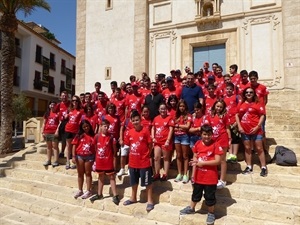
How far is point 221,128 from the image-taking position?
5.09 meters

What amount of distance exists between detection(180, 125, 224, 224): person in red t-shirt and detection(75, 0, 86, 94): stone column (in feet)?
42.9

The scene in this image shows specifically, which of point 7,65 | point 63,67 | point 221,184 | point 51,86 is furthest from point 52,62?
point 221,184

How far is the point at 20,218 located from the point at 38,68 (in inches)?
1239

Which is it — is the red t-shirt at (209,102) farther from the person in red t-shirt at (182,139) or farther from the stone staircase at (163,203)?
the stone staircase at (163,203)

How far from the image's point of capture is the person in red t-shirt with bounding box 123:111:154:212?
16.3ft

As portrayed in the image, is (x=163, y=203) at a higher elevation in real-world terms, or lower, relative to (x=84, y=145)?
lower

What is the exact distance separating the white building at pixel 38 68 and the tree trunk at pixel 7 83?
2020cm

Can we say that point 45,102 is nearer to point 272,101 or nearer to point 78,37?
point 78,37

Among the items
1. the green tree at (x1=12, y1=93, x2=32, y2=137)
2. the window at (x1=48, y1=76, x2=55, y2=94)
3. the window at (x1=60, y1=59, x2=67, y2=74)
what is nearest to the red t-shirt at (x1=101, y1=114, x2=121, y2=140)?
the green tree at (x1=12, y1=93, x2=32, y2=137)

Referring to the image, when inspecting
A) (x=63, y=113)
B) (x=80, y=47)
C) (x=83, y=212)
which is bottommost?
(x=83, y=212)

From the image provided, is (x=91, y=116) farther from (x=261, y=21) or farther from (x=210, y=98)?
(x=261, y=21)

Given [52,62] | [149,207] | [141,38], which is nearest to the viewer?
[149,207]

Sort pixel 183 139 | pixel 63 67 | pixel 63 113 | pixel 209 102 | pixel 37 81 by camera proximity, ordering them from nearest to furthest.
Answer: pixel 183 139, pixel 209 102, pixel 63 113, pixel 37 81, pixel 63 67

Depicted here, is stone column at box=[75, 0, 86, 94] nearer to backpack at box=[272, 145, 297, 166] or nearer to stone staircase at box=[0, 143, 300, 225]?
stone staircase at box=[0, 143, 300, 225]
